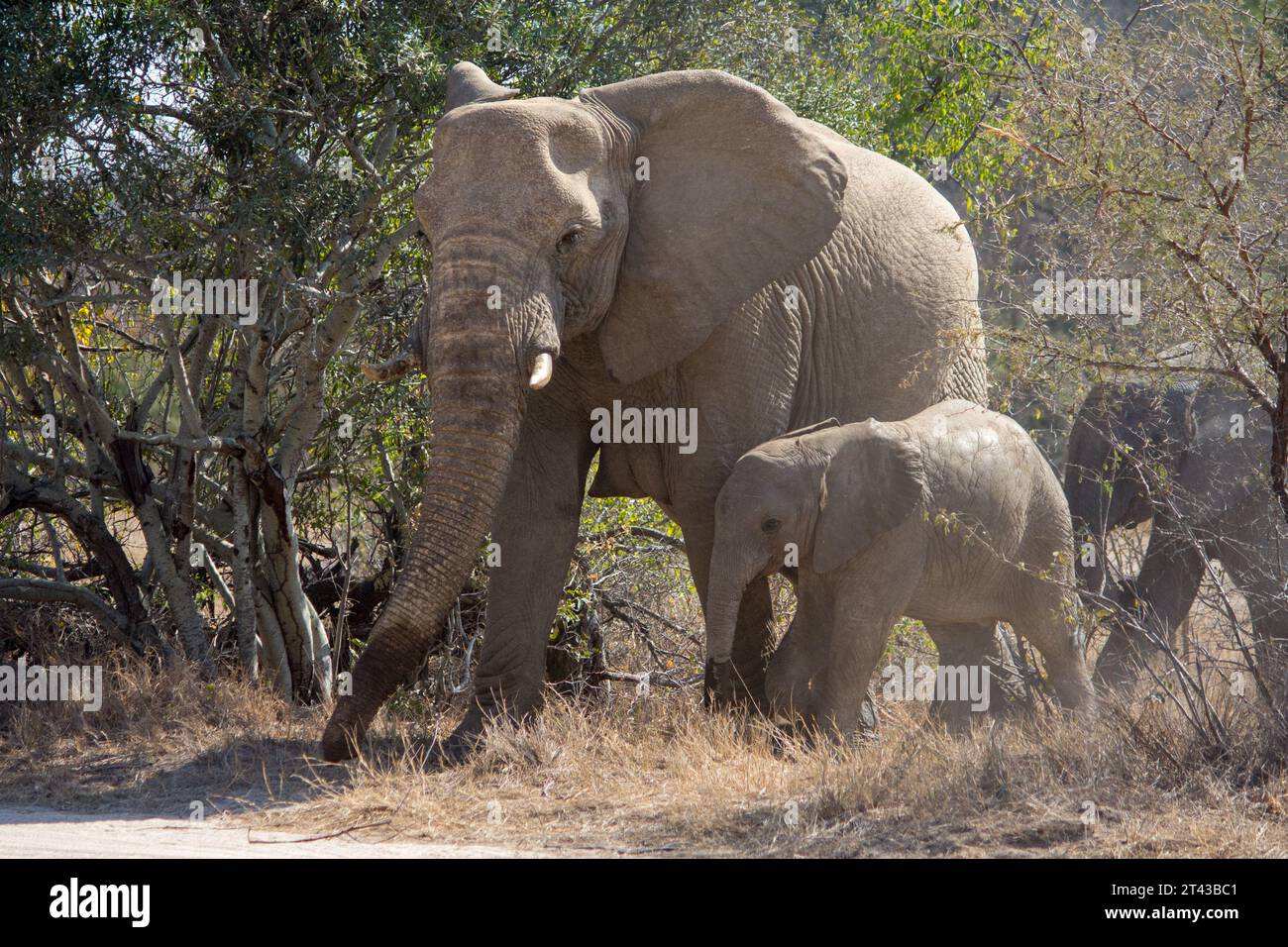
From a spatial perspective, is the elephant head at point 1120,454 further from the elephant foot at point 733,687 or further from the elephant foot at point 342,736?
the elephant foot at point 342,736

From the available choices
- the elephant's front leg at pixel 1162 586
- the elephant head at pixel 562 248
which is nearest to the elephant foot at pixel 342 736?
the elephant head at pixel 562 248

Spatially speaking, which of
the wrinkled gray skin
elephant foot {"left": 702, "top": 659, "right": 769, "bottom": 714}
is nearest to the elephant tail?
the wrinkled gray skin

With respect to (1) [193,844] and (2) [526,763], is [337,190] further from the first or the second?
(1) [193,844]

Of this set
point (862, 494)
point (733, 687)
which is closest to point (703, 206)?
point (862, 494)

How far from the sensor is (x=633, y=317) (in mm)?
7980

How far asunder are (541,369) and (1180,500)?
16.2 feet

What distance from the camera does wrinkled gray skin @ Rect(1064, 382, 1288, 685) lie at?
1008 centimetres

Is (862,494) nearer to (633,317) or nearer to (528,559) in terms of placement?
(633,317)

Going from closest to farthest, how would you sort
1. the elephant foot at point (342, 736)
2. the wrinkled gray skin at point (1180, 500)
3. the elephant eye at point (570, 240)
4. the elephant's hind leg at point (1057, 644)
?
the elephant eye at point (570, 240)
the elephant foot at point (342, 736)
the elephant's hind leg at point (1057, 644)
the wrinkled gray skin at point (1180, 500)

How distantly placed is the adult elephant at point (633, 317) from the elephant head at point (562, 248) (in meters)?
0.01

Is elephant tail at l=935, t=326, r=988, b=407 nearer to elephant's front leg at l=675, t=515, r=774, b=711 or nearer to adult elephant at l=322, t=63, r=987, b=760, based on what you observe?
adult elephant at l=322, t=63, r=987, b=760

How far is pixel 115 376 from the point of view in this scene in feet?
39.2

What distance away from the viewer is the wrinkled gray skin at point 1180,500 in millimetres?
10078

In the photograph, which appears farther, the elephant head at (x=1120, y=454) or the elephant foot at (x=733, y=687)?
the elephant head at (x=1120, y=454)
